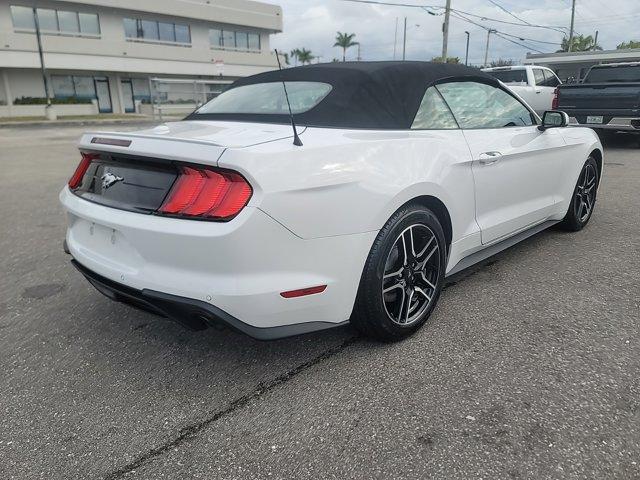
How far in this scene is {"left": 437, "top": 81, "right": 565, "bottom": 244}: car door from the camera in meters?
3.26

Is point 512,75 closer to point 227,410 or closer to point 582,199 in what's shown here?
point 582,199

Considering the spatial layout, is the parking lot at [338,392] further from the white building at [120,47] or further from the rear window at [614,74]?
the white building at [120,47]

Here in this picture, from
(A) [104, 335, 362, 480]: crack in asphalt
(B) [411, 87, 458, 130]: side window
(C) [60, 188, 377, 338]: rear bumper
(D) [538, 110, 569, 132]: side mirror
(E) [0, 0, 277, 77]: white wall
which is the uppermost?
(E) [0, 0, 277, 77]: white wall

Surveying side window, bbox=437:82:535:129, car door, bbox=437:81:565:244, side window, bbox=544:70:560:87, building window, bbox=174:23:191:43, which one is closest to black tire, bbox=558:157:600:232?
car door, bbox=437:81:565:244

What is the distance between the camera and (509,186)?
353 centimetres

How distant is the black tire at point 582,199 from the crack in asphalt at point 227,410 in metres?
2.87

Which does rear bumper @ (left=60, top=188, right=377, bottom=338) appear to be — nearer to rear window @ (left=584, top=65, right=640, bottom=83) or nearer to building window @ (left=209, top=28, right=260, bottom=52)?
rear window @ (left=584, top=65, right=640, bottom=83)

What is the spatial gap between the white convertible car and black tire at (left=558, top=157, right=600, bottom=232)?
1.47 meters

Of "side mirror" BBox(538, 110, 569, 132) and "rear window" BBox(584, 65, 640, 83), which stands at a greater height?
"rear window" BBox(584, 65, 640, 83)

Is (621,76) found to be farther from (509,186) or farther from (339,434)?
(339,434)

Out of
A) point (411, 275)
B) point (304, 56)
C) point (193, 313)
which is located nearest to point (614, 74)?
point (411, 275)

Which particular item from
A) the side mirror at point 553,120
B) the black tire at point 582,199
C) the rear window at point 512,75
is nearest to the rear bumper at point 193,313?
the side mirror at point 553,120

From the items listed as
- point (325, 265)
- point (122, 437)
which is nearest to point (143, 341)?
point (122, 437)

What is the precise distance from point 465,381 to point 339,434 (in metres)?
0.71
